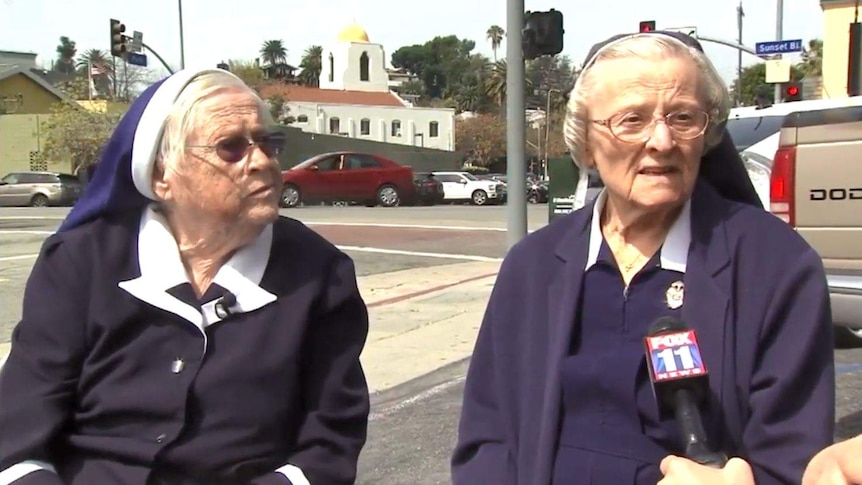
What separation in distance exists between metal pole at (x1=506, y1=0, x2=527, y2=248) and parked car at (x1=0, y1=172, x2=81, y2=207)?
28.4 metres

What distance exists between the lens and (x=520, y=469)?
7.59ft

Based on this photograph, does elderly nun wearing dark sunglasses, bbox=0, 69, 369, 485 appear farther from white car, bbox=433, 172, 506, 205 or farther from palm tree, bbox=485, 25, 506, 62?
palm tree, bbox=485, 25, 506, 62

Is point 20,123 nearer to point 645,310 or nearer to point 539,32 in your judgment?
point 539,32

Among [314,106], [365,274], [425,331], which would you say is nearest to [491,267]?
[365,274]

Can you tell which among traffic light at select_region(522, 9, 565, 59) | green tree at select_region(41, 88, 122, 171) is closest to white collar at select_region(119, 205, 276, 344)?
traffic light at select_region(522, 9, 565, 59)

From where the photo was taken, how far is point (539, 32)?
1064cm

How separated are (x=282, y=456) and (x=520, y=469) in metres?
0.66

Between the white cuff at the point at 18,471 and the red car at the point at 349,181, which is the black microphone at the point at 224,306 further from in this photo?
the red car at the point at 349,181

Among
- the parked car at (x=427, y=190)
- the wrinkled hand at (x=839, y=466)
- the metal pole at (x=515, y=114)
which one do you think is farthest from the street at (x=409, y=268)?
the parked car at (x=427, y=190)

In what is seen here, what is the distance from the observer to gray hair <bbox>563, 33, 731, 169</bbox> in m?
2.27

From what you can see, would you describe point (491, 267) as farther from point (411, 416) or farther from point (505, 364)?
point (505, 364)

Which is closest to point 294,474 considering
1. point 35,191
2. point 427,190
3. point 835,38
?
point 427,190

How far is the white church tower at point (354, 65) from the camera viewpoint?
3856 inches

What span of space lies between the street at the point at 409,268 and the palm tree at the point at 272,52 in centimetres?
10557
